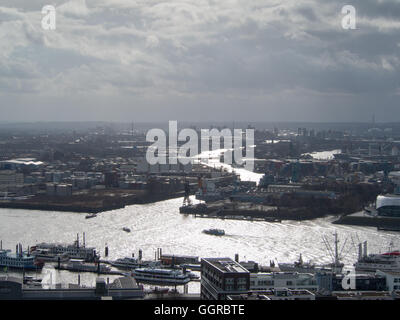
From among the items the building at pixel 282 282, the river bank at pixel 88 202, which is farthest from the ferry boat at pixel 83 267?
the river bank at pixel 88 202

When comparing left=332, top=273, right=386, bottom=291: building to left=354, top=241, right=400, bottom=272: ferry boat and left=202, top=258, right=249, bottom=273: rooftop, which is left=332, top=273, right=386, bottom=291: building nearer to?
left=354, top=241, right=400, bottom=272: ferry boat

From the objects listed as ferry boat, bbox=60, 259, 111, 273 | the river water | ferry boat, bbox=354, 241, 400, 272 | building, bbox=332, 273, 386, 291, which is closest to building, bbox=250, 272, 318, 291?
building, bbox=332, 273, 386, 291

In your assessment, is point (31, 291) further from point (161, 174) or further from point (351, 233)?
point (161, 174)

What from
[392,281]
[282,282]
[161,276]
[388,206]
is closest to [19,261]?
[161,276]

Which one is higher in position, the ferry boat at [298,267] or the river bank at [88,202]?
the ferry boat at [298,267]

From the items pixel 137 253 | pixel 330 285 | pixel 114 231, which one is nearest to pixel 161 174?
pixel 114 231

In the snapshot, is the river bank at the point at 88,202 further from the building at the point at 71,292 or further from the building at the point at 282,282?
the building at the point at 282,282
